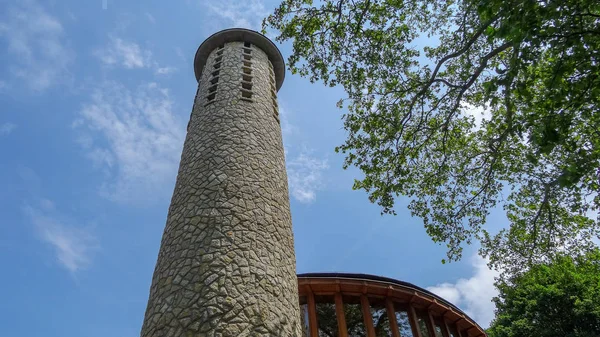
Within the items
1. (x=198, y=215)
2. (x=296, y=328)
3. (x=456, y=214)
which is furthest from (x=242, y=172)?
(x=456, y=214)

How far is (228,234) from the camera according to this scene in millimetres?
6367

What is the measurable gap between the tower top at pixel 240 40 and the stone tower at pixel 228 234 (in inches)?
120

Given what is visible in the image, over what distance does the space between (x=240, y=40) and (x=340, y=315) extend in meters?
8.30

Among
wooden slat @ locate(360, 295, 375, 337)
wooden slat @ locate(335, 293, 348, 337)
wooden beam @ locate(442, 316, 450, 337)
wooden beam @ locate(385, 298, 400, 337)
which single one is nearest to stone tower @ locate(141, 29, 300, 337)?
wooden slat @ locate(335, 293, 348, 337)

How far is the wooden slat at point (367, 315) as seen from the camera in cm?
954

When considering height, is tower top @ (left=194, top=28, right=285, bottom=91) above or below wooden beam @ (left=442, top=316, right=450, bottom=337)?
above

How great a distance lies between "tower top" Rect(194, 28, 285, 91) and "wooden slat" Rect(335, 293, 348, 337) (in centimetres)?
714

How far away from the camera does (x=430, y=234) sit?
11.1 metres

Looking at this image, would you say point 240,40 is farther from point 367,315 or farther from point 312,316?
point 367,315

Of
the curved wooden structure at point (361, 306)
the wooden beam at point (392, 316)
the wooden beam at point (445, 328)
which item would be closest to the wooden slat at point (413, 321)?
the curved wooden structure at point (361, 306)

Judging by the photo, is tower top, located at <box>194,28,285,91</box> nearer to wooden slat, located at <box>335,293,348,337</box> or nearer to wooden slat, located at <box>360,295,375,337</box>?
wooden slat, located at <box>335,293,348,337</box>

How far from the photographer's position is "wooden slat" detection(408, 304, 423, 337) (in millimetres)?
10156

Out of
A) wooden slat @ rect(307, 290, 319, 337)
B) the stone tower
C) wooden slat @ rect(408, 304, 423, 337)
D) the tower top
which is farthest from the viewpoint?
the tower top

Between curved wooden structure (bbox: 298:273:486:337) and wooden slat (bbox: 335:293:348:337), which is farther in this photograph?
curved wooden structure (bbox: 298:273:486:337)
